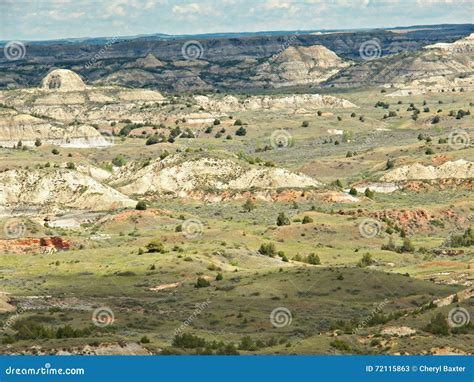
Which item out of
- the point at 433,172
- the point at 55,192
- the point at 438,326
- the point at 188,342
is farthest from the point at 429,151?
the point at 188,342

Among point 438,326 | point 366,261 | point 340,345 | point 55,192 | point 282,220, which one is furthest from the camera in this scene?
point 55,192

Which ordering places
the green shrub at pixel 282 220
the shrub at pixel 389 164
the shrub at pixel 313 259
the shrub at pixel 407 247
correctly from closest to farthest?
the shrub at pixel 313 259, the shrub at pixel 407 247, the green shrub at pixel 282 220, the shrub at pixel 389 164

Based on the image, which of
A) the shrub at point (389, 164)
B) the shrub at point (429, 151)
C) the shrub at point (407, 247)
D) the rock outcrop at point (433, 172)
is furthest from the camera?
the shrub at point (429, 151)

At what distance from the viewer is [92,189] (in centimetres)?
15262

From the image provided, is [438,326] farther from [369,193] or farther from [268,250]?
[369,193]

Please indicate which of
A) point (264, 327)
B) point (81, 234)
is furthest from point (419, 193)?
point (264, 327)

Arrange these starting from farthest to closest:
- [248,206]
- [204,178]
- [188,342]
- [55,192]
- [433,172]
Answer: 1. [433,172]
2. [204,178]
3. [55,192]
4. [248,206]
5. [188,342]

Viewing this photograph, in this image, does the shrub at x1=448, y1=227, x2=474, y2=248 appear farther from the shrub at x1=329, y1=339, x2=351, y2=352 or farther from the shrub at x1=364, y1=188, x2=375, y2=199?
the shrub at x1=329, y1=339, x2=351, y2=352

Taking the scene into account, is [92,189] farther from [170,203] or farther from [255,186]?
[255,186]

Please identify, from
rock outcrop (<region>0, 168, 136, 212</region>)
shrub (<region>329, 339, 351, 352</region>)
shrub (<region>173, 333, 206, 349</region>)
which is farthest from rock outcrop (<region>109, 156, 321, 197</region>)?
shrub (<region>329, 339, 351, 352</region>)

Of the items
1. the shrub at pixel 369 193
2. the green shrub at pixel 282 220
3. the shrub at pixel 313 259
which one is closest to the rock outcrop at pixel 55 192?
the green shrub at pixel 282 220

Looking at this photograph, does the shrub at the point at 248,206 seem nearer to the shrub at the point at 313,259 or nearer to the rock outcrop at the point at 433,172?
the rock outcrop at the point at 433,172

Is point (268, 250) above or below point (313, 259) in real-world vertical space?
above

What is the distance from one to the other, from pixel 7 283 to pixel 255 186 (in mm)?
77489
